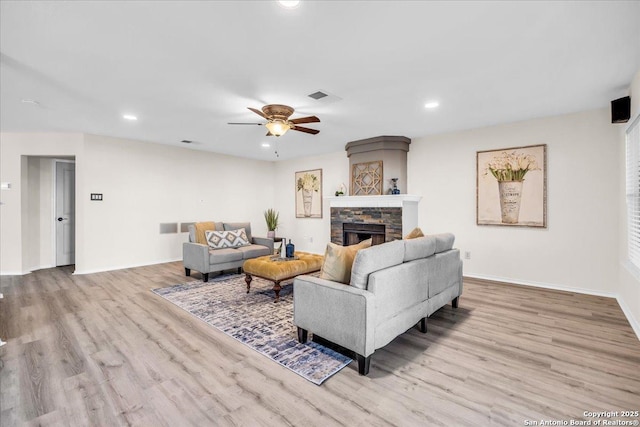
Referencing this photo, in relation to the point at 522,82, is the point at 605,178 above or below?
below

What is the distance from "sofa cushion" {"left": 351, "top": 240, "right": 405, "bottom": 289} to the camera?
2.29 metres

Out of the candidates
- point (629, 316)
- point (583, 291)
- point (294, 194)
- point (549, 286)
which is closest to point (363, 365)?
point (629, 316)

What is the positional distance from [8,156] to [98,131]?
1.69 metres

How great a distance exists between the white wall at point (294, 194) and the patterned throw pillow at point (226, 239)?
2.29m

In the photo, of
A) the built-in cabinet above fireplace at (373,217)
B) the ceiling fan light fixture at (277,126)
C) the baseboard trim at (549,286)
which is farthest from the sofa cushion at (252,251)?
the baseboard trim at (549,286)

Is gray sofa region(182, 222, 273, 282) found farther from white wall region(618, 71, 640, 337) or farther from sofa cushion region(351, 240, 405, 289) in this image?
white wall region(618, 71, 640, 337)

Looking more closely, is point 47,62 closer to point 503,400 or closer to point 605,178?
point 503,400

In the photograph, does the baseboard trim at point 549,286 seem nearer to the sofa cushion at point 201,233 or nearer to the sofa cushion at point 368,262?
the sofa cushion at point 368,262

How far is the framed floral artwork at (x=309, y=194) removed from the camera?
746 centimetres

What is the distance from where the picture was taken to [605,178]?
13.0 ft

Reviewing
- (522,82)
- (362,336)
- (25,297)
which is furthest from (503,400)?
(25,297)

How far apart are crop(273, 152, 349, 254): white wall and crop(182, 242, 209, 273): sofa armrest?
324 centimetres

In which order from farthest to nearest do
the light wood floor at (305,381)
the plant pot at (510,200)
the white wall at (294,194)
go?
the white wall at (294,194)
the plant pot at (510,200)
the light wood floor at (305,381)

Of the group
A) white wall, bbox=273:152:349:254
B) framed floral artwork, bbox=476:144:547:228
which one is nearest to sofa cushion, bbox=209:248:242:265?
white wall, bbox=273:152:349:254
